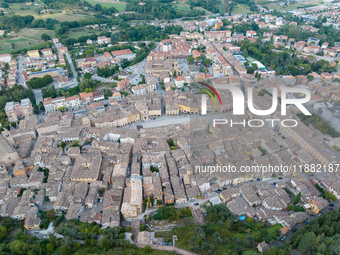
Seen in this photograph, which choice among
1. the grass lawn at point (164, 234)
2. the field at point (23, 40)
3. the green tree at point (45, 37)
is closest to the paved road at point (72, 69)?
the green tree at point (45, 37)

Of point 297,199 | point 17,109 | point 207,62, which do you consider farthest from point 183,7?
point 297,199

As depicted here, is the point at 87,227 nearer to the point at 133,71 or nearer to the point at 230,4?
the point at 133,71

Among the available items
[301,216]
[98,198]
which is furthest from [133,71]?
[301,216]

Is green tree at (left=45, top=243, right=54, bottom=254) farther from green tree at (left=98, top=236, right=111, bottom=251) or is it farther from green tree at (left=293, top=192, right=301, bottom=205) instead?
green tree at (left=293, top=192, right=301, bottom=205)

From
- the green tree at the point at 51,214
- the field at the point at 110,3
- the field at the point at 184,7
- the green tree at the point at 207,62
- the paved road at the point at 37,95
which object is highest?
the field at the point at 110,3

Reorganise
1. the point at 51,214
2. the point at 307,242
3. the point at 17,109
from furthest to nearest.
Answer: the point at 17,109
the point at 51,214
the point at 307,242

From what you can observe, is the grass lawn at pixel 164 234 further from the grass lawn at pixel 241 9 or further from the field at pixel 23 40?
the grass lawn at pixel 241 9

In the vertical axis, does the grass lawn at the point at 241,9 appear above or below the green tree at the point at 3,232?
above

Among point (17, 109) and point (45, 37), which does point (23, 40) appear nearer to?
point (45, 37)
